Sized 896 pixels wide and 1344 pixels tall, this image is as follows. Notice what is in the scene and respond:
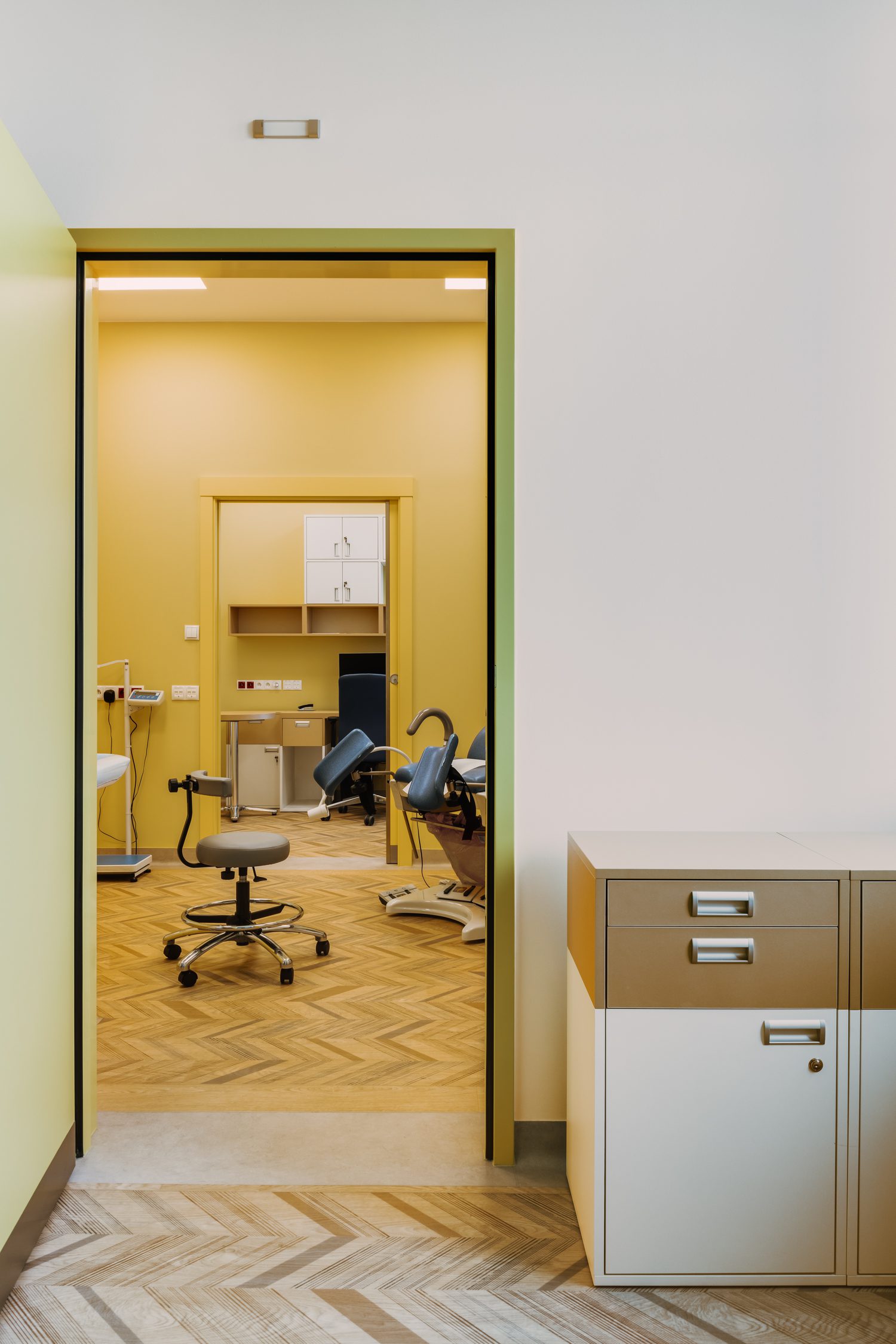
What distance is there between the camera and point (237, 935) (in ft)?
12.7

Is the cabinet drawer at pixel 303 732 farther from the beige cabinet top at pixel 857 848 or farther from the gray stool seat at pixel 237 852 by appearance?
the beige cabinet top at pixel 857 848

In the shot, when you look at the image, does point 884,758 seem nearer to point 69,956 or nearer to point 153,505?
point 69,956

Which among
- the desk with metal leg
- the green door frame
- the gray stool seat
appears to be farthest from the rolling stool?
the desk with metal leg

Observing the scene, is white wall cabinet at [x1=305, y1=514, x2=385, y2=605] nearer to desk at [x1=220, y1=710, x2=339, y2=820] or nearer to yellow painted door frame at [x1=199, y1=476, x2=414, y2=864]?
desk at [x1=220, y1=710, x2=339, y2=820]

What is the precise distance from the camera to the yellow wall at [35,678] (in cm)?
178

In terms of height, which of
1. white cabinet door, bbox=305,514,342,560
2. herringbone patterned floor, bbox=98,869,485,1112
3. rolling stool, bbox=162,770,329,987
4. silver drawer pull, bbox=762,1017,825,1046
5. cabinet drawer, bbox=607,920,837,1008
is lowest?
herringbone patterned floor, bbox=98,869,485,1112

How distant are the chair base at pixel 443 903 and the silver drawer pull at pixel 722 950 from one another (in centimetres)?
264

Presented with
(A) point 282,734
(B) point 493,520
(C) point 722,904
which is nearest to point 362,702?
(A) point 282,734

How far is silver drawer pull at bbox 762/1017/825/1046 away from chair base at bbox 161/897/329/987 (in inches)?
89.7

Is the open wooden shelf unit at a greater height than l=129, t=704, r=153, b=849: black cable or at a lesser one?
greater

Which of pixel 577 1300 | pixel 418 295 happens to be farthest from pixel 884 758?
pixel 418 295

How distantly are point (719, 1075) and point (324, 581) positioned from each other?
6204 mm

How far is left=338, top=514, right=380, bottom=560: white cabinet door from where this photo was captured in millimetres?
7559

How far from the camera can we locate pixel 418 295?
205 inches
